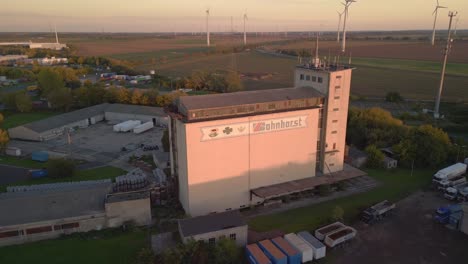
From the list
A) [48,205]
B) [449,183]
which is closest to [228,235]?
[48,205]

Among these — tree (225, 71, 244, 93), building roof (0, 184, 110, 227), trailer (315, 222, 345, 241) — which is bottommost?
trailer (315, 222, 345, 241)

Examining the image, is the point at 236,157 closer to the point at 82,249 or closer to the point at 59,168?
the point at 82,249

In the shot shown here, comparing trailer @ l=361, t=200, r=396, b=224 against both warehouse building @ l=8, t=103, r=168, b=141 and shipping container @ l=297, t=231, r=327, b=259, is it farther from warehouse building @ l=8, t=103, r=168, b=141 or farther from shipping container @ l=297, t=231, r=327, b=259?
warehouse building @ l=8, t=103, r=168, b=141

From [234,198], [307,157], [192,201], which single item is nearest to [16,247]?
[192,201]

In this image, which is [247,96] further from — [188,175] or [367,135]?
[367,135]

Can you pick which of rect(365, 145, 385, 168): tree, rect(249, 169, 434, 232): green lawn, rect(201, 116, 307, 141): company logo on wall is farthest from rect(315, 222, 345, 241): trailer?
rect(365, 145, 385, 168): tree

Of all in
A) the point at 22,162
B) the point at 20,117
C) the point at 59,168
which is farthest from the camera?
the point at 20,117

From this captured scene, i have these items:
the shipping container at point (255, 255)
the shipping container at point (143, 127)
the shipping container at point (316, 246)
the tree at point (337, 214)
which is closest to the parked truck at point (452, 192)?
the tree at point (337, 214)
